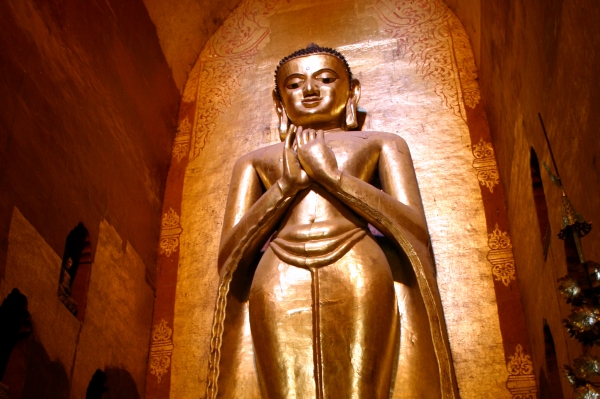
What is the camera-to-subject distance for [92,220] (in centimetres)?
398

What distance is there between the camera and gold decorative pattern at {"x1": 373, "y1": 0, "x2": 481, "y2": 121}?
4.99 metres

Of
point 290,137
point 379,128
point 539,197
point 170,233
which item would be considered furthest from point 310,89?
point 539,197

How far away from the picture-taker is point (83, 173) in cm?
396

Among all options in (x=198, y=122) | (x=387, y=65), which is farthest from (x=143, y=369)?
(x=387, y=65)

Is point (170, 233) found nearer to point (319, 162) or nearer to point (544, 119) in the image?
point (319, 162)

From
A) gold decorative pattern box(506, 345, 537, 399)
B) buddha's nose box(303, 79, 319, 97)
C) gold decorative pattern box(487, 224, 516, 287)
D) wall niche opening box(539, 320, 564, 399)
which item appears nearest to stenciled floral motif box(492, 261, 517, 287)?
gold decorative pattern box(487, 224, 516, 287)

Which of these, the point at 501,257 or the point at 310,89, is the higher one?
the point at 310,89

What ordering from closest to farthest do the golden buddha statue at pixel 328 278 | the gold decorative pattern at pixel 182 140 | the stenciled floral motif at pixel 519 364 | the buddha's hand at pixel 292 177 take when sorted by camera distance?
the golden buddha statue at pixel 328 278
the buddha's hand at pixel 292 177
the stenciled floral motif at pixel 519 364
the gold decorative pattern at pixel 182 140

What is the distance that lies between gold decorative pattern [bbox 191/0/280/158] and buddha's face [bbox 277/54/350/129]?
0.92 m

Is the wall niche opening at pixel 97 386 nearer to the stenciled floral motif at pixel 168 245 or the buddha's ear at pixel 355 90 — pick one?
the stenciled floral motif at pixel 168 245

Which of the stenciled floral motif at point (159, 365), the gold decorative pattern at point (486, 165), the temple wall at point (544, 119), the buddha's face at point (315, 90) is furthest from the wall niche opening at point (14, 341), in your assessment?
the gold decorative pattern at point (486, 165)

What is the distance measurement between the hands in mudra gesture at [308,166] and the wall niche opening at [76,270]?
44.4 inches

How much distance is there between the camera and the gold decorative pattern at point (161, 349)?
433cm

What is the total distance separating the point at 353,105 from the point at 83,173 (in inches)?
69.2
